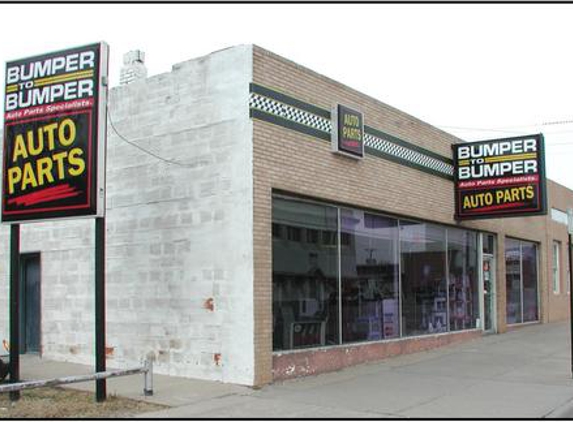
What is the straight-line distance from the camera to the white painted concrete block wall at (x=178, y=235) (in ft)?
35.8

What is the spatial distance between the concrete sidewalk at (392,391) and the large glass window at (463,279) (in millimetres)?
3401

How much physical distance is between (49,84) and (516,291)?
57.3 feet

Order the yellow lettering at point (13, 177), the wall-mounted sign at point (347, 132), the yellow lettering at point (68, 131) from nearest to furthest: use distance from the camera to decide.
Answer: the yellow lettering at point (68, 131) < the yellow lettering at point (13, 177) < the wall-mounted sign at point (347, 132)

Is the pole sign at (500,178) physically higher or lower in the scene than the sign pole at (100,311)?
higher

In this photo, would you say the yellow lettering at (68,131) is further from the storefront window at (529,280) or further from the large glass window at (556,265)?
the large glass window at (556,265)

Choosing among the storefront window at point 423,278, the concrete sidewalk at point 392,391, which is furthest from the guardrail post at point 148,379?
the storefront window at point 423,278

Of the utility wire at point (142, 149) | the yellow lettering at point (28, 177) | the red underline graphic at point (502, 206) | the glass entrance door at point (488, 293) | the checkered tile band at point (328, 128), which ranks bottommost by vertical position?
the glass entrance door at point (488, 293)

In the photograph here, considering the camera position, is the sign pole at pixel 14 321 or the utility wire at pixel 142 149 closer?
the sign pole at pixel 14 321

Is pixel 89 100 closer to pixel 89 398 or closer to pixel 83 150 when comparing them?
pixel 83 150

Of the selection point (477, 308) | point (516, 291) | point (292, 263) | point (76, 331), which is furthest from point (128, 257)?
point (516, 291)

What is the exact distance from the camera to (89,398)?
31.0ft

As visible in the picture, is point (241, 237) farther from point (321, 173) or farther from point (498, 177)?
point (498, 177)

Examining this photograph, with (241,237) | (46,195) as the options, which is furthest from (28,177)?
(241,237)

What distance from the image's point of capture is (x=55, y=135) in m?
9.56
